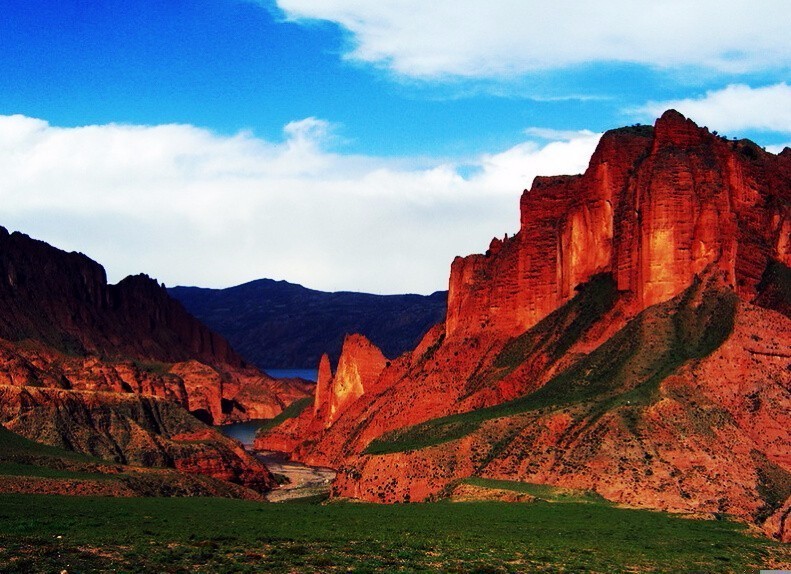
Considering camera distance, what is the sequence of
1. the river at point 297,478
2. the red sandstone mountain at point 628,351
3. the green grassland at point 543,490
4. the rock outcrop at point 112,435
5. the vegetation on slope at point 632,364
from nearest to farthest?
1. the green grassland at point 543,490
2. the red sandstone mountain at point 628,351
3. the vegetation on slope at point 632,364
4. the river at point 297,478
5. the rock outcrop at point 112,435

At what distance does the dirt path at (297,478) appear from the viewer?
392 feet

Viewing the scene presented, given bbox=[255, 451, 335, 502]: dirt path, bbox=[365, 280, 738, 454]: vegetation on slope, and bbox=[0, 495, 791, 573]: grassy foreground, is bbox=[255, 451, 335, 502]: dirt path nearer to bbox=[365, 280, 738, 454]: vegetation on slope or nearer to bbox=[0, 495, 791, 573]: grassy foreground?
bbox=[365, 280, 738, 454]: vegetation on slope

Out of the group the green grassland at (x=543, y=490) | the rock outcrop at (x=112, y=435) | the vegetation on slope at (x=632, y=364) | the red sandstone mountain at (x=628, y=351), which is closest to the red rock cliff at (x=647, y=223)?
the red sandstone mountain at (x=628, y=351)

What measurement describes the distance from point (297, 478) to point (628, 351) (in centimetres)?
5061

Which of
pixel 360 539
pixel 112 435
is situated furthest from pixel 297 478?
pixel 360 539

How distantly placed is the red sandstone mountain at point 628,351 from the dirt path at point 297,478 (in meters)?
5.21

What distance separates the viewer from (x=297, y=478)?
13700 cm

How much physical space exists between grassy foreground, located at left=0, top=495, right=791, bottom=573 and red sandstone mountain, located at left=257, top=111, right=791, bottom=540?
24.1ft

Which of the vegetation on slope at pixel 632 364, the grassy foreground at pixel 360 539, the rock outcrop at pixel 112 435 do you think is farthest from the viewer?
the rock outcrop at pixel 112 435

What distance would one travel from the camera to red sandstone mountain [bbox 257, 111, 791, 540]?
80.7m

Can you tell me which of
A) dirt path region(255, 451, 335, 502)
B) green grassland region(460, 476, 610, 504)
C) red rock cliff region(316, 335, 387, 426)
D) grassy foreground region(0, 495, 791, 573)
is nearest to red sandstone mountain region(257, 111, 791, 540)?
green grassland region(460, 476, 610, 504)

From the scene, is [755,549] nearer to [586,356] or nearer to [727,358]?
[727,358]

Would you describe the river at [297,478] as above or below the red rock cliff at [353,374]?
below

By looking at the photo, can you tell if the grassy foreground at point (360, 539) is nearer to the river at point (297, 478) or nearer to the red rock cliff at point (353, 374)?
the river at point (297, 478)
